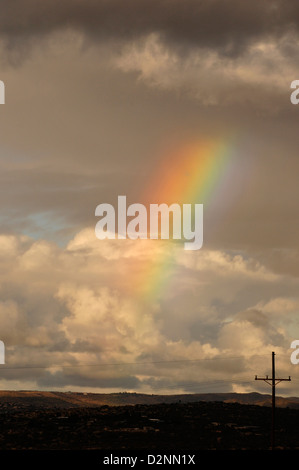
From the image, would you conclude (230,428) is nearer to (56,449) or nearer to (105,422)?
(105,422)

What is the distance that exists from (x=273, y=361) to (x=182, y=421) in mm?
49888

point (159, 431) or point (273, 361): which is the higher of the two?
point (273, 361)

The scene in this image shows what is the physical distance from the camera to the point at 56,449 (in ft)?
370

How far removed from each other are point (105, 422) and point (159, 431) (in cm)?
1605

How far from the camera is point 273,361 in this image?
98750 millimetres

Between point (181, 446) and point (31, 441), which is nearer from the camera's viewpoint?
point (181, 446)
